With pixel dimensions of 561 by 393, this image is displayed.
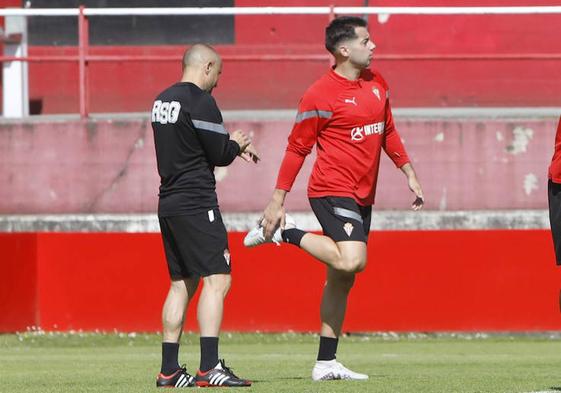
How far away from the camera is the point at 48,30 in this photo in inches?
644

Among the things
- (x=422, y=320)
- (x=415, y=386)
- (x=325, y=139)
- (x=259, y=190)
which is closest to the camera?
(x=415, y=386)

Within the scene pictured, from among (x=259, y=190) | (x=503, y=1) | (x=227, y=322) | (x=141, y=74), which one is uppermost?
(x=503, y=1)

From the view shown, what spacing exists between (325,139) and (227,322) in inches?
225

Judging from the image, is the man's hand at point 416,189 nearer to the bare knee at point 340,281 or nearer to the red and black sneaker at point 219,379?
the bare knee at point 340,281

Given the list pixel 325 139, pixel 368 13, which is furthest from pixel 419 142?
pixel 325 139

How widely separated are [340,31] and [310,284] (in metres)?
5.68

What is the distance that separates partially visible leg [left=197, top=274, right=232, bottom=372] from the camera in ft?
25.4

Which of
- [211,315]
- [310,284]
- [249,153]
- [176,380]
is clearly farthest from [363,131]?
[310,284]

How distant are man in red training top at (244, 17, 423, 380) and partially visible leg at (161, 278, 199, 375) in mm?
682

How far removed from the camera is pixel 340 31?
8477 millimetres

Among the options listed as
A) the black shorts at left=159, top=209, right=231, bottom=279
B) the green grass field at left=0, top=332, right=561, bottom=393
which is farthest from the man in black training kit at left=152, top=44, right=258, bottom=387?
the green grass field at left=0, top=332, right=561, bottom=393

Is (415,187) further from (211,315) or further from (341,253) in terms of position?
(211,315)

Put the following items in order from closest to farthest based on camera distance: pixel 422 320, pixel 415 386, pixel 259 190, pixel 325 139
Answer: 1. pixel 415 386
2. pixel 325 139
3. pixel 422 320
4. pixel 259 190

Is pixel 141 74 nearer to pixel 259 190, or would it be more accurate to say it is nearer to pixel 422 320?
pixel 259 190
